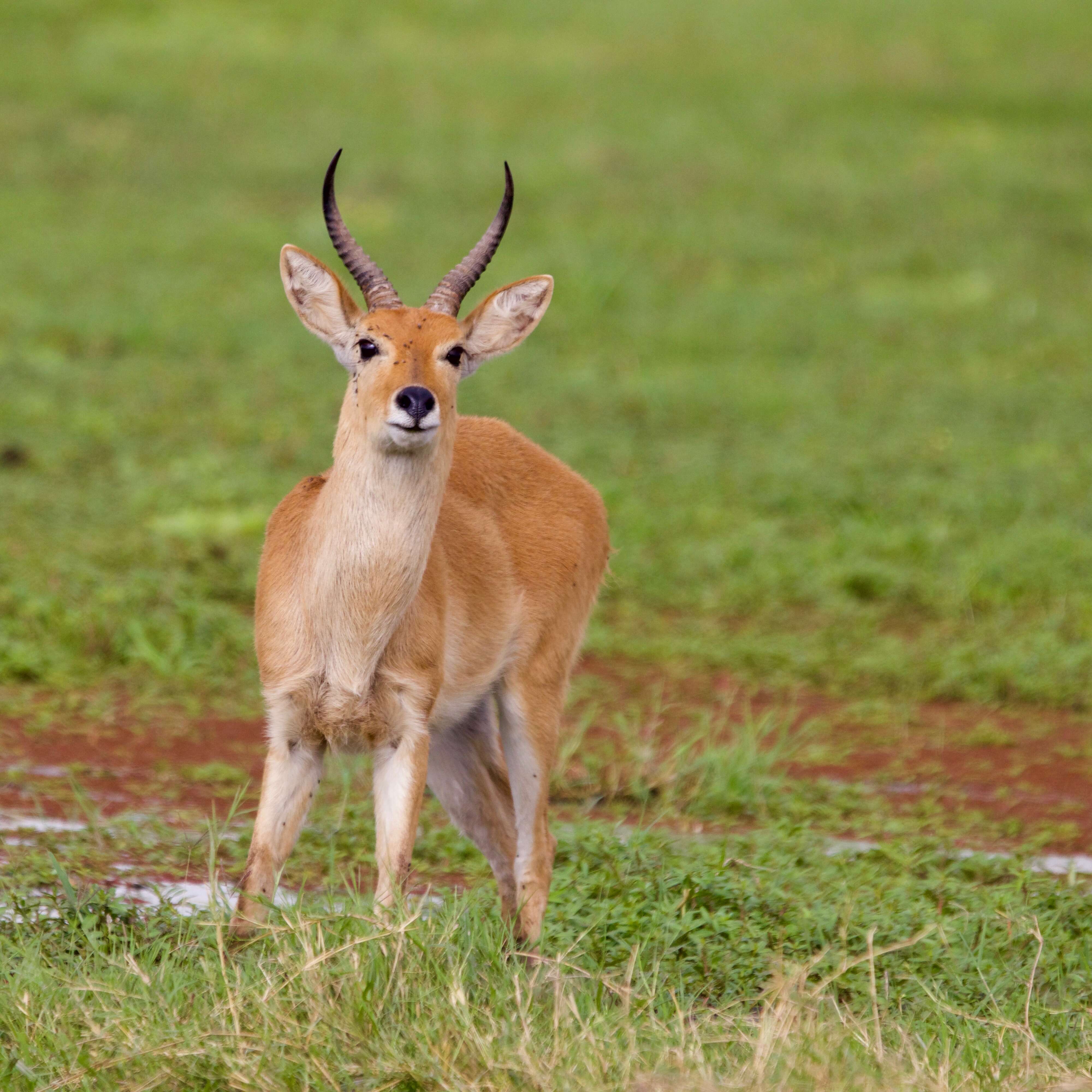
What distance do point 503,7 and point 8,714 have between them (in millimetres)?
16485

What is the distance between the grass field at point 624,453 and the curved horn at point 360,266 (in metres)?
1.46

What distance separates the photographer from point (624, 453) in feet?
32.4

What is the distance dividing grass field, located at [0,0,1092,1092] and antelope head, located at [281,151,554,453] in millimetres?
1097

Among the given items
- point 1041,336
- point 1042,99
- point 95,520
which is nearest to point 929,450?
point 1041,336

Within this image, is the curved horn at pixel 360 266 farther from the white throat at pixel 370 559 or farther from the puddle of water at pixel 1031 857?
the puddle of water at pixel 1031 857

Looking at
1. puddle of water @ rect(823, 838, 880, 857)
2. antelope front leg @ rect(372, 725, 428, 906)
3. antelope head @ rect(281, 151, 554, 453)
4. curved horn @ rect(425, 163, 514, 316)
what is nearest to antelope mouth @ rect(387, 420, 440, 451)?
antelope head @ rect(281, 151, 554, 453)

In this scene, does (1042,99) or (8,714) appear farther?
(1042,99)

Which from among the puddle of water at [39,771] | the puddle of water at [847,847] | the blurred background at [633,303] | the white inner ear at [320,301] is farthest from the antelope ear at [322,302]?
the blurred background at [633,303]

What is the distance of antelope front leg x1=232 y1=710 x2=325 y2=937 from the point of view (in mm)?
4277

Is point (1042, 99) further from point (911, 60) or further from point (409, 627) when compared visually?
point (409, 627)

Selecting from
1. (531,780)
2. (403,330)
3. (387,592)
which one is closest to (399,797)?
(387,592)

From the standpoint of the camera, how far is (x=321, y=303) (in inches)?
179

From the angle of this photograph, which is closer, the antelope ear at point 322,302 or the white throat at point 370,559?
the white throat at point 370,559

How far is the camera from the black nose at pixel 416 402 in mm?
4160
